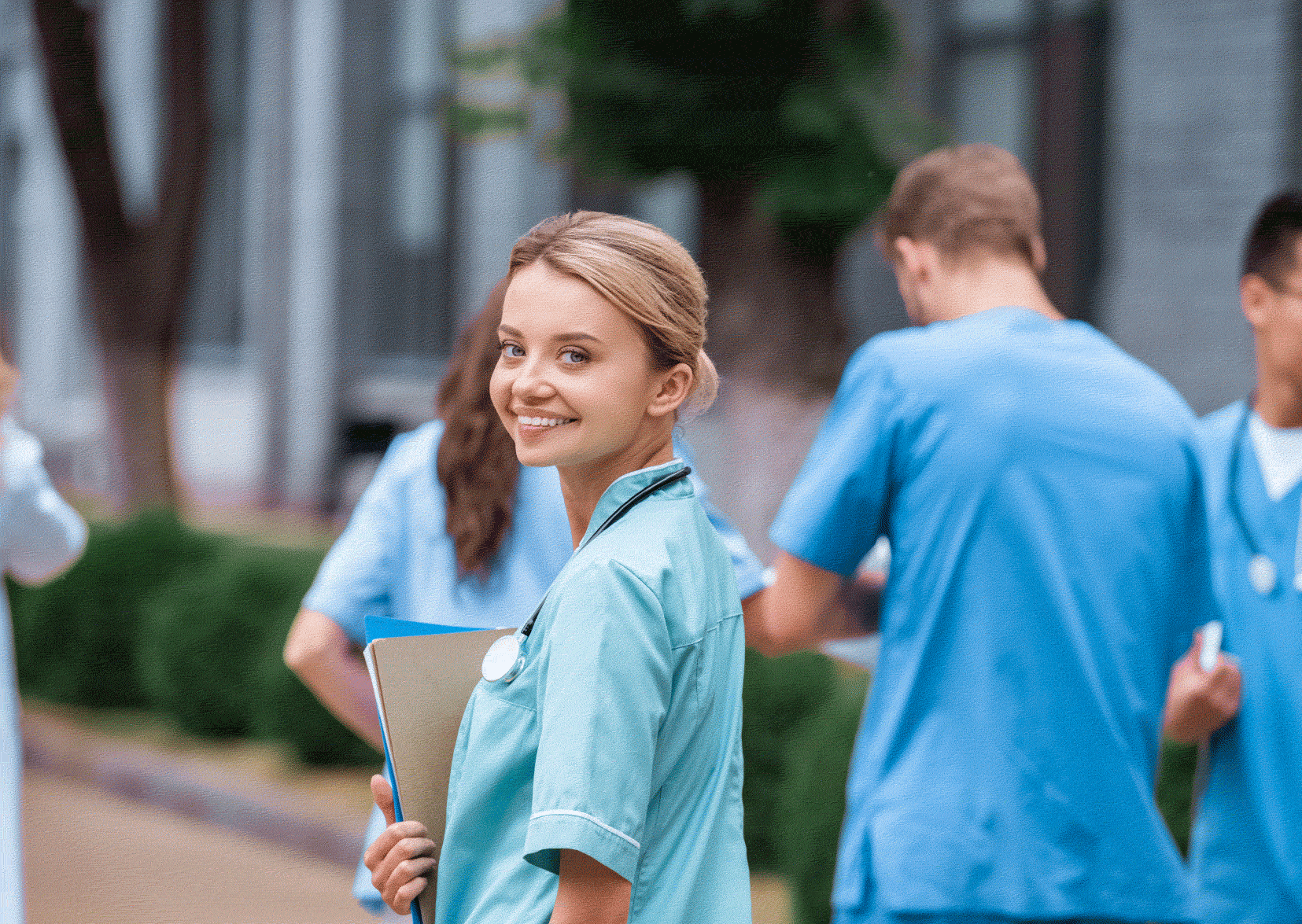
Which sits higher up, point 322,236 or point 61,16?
point 61,16

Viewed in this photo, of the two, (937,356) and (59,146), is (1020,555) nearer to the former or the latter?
(937,356)

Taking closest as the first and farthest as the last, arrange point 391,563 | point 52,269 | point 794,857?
point 391,563 < point 794,857 < point 52,269

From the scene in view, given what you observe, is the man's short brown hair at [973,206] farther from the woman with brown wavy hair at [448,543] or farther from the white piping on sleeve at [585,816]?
the white piping on sleeve at [585,816]

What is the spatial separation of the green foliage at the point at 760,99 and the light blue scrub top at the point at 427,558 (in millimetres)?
4283

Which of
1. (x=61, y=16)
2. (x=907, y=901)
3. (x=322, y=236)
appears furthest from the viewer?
(x=322, y=236)

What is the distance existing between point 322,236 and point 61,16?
18.7ft

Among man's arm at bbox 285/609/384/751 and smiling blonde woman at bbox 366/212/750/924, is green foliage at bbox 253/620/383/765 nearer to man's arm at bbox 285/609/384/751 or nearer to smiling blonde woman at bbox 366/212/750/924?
man's arm at bbox 285/609/384/751

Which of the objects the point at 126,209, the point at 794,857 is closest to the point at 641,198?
the point at 126,209

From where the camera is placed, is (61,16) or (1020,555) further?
(61,16)

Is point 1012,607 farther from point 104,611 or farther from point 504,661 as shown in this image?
point 104,611

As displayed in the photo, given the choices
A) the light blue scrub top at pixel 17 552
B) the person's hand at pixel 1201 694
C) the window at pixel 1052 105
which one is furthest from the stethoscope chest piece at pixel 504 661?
the window at pixel 1052 105

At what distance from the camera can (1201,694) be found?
254 centimetres

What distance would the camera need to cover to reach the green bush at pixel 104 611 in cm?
844

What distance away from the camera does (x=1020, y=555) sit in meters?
2.26
